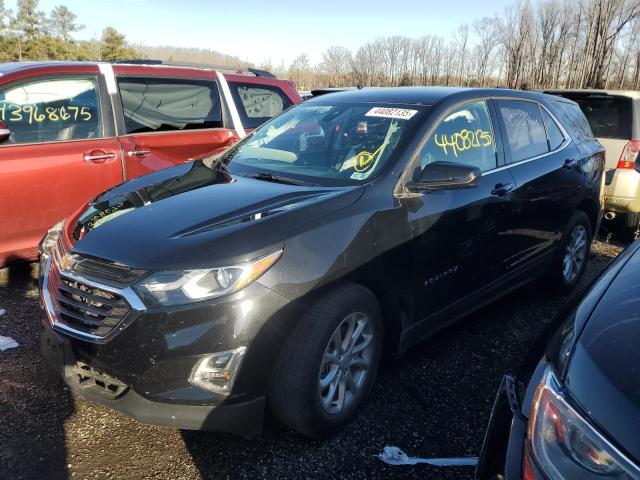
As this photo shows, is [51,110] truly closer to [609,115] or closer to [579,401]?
[579,401]

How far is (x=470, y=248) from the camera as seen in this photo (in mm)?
3145

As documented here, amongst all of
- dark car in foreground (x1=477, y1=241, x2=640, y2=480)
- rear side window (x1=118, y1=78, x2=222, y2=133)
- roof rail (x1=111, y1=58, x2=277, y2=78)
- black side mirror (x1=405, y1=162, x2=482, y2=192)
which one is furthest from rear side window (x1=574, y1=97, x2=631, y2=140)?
dark car in foreground (x1=477, y1=241, x2=640, y2=480)

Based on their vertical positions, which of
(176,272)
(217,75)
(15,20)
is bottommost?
(176,272)

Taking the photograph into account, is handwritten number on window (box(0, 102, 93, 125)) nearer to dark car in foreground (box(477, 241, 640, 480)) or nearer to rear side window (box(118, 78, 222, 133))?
rear side window (box(118, 78, 222, 133))

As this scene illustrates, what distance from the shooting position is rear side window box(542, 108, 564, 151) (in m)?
4.07

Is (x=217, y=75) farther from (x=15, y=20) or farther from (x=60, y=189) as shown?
(x=15, y=20)

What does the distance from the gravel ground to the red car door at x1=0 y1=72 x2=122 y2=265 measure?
981 millimetres

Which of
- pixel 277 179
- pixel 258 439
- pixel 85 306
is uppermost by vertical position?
pixel 277 179

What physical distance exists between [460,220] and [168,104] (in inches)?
129

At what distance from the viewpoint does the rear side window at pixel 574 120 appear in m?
4.37

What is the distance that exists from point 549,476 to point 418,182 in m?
1.77

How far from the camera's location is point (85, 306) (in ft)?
7.31

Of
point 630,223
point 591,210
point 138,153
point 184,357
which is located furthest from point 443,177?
point 630,223

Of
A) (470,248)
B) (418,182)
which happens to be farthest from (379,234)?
(470,248)
